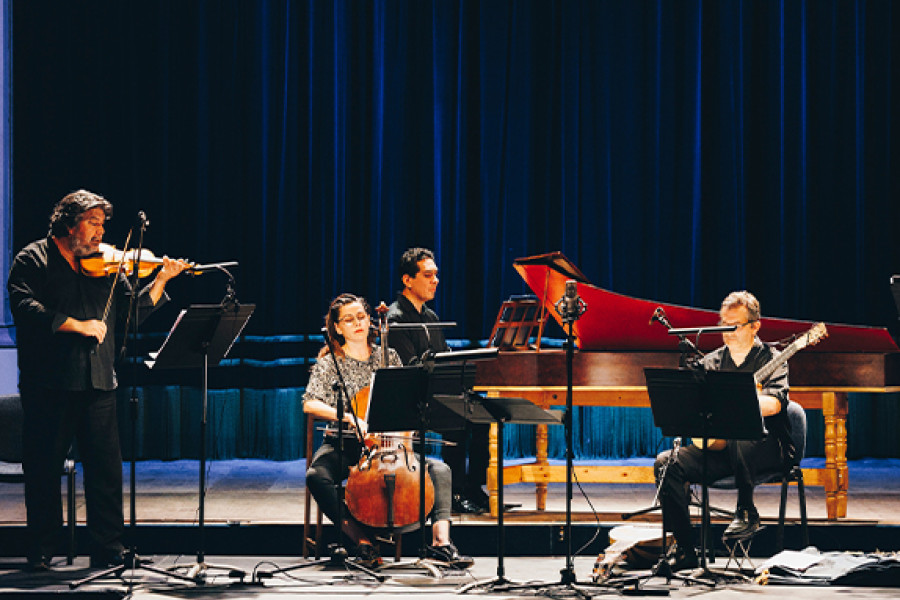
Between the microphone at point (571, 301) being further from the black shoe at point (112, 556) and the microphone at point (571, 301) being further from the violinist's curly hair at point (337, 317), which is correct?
the black shoe at point (112, 556)

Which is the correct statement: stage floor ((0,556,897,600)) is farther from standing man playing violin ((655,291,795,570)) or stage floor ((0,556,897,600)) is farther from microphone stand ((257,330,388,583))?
standing man playing violin ((655,291,795,570))

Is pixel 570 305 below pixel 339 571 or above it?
above

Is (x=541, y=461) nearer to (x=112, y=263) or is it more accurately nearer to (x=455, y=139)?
(x=112, y=263)

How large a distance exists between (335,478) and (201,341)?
93 centimetres

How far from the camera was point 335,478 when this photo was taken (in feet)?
15.8

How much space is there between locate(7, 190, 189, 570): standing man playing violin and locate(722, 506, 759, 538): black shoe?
279 centimetres

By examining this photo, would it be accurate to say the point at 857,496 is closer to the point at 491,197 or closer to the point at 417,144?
the point at 491,197

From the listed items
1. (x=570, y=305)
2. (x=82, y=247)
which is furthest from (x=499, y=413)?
(x=82, y=247)

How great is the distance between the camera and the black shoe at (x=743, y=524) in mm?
4754

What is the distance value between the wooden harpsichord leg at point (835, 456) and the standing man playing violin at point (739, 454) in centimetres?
59

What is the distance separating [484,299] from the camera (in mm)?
7988

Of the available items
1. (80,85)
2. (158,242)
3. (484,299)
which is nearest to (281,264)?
(158,242)

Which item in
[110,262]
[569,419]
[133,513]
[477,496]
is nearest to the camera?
[569,419]

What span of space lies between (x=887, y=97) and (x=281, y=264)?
476 cm
